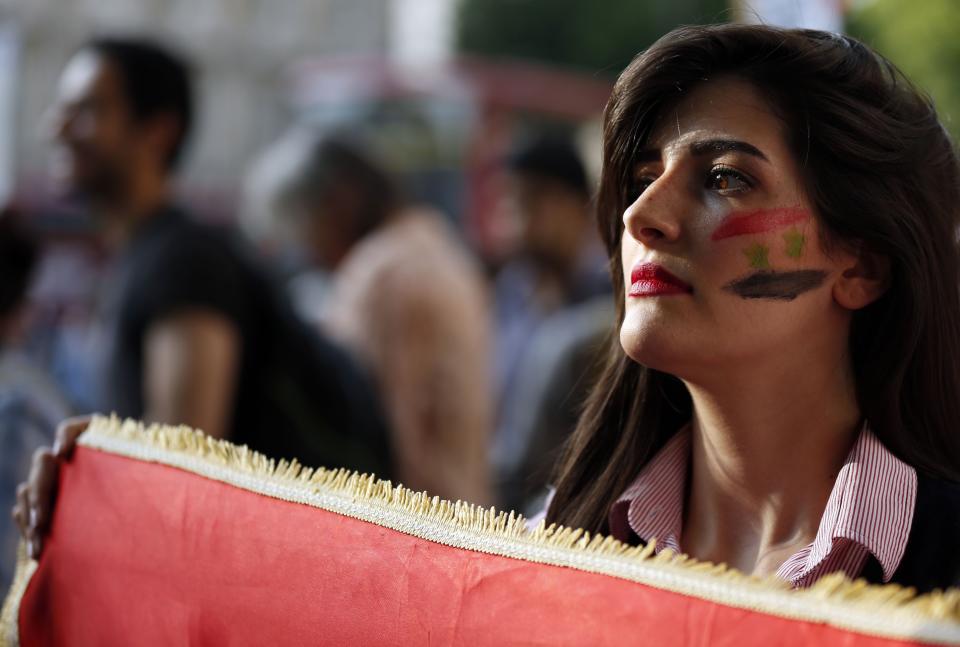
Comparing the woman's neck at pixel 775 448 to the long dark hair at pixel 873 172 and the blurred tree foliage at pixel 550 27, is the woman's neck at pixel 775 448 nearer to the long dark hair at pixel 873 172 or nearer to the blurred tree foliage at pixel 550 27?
the long dark hair at pixel 873 172

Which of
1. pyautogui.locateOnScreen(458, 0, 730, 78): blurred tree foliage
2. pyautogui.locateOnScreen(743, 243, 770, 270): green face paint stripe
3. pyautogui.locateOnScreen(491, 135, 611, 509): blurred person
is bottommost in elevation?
pyautogui.locateOnScreen(458, 0, 730, 78): blurred tree foliage

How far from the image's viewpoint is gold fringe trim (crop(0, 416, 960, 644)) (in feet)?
3.89

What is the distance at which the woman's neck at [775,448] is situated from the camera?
166 centimetres

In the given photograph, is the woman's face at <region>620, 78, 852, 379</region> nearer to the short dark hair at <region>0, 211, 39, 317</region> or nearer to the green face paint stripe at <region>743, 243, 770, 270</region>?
the green face paint stripe at <region>743, 243, 770, 270</region>

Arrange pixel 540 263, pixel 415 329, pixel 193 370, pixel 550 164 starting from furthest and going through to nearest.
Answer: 1. pixel 540 263
2. pixel 550 164
3. pixel 415 329
4. pixel 193 370

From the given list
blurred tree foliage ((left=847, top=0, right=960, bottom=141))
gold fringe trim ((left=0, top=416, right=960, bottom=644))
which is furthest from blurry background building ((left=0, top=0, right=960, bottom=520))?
gold fringe trim ((left=0, top=416, right=960, bottom=644))

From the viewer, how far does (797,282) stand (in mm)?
1642

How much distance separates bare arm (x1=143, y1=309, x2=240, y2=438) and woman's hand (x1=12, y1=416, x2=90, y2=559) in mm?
833

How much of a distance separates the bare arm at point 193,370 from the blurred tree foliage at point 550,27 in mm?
32776

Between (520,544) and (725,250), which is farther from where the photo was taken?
(725,250)

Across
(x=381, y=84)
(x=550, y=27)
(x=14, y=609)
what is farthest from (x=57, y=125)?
(x=550, y=27)

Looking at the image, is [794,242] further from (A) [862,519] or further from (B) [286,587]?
(B) [286,587]

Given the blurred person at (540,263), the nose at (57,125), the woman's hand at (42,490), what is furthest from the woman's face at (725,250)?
the blurred person at (540,263)

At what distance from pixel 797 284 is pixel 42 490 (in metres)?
1.26
